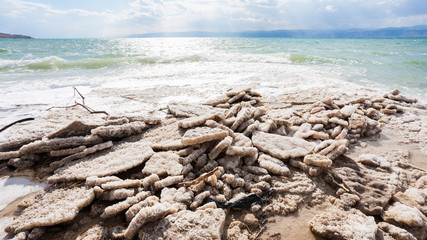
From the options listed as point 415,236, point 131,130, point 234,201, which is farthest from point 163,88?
point 415,236

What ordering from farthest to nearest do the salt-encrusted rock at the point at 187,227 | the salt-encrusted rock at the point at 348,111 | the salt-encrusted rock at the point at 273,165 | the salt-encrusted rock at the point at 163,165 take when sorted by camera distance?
the salt-encrusted rock at the point at 348,111 → the salt-encrusted rock at the point at 273,165 → the salt-encrusted rock at the point at 163,165 → the salt-encrusted rock at the point at 187,227

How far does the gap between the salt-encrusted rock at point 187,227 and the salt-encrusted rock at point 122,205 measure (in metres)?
0.37

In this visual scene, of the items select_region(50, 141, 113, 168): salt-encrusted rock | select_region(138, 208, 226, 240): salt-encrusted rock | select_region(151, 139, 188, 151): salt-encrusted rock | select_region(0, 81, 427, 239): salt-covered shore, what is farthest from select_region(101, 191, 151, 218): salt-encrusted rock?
select_region(50, 141, 113, 168): salt-encrusted rock

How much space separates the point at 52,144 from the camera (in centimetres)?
322

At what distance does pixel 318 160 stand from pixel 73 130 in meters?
3.88

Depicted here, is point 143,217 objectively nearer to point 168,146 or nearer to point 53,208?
point 53,208

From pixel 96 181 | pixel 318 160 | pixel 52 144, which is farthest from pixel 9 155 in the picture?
pixel 318 160

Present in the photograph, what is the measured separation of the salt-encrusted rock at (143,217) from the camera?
6.61 ft

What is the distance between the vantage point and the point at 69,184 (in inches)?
106

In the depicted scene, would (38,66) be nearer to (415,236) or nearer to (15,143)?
(15,143)

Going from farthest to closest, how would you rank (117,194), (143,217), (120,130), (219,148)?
(120,130)
(219,148)
(117,194)
(143,217)

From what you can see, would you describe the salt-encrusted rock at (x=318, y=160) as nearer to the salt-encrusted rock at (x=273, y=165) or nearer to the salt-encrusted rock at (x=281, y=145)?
the salt-encrusted rock at (x=281, y=145)

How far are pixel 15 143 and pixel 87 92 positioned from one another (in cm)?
458

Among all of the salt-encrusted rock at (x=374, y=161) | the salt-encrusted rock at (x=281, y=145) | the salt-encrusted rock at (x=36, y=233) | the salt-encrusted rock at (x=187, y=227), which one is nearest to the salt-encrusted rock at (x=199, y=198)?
the salt-encrusted rock at (x=187, y=227)
